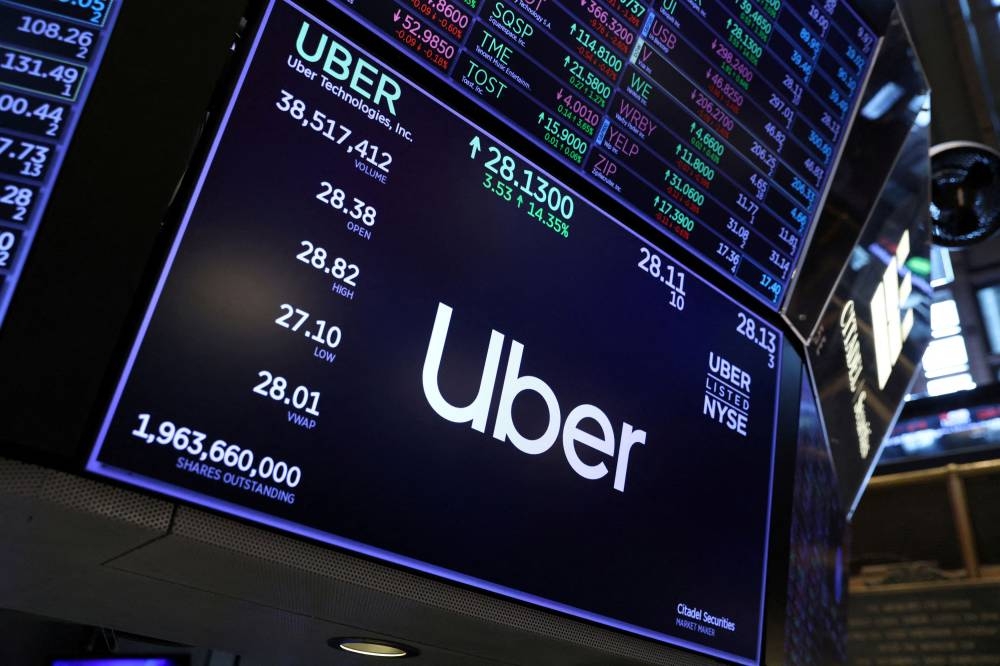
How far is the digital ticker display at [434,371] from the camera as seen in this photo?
1624 mm

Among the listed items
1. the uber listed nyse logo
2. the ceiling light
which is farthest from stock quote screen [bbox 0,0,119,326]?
the ceiling light

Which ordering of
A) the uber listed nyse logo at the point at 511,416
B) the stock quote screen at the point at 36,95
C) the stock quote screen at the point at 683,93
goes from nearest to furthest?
the stock quote screen at the point at 36,95, the uber listed nyse logo at the point at 511,416, the stock quote screen at the point at 683,93

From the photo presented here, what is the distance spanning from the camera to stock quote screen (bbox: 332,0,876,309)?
227 centimetres

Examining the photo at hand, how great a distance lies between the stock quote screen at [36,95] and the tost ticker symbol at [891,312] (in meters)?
3.13

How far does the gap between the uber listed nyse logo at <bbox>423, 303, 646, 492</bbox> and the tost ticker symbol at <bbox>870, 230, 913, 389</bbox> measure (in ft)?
6.24

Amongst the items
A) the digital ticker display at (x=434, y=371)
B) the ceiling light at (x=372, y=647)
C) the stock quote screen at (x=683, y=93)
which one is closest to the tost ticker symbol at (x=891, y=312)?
the stock quote screen at (x=683, y=93)

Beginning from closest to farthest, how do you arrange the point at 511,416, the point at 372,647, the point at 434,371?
1. the point at 434,371
2. the point at 511,416
3. the point at 372,647

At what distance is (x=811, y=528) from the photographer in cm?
316

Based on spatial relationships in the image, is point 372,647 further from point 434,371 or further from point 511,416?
point 434,371

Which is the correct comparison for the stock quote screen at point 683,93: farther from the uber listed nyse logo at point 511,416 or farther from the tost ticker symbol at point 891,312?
the tost ticker symbol at point 891,312

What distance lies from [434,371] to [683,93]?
4.24 feet

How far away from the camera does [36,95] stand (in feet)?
5.07

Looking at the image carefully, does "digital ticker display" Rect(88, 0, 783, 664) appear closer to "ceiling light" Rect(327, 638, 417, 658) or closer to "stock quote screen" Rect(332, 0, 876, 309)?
"stock quote screen" Rect(332, 0, 876, 309)

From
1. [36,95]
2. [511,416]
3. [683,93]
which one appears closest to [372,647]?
[511,416]
